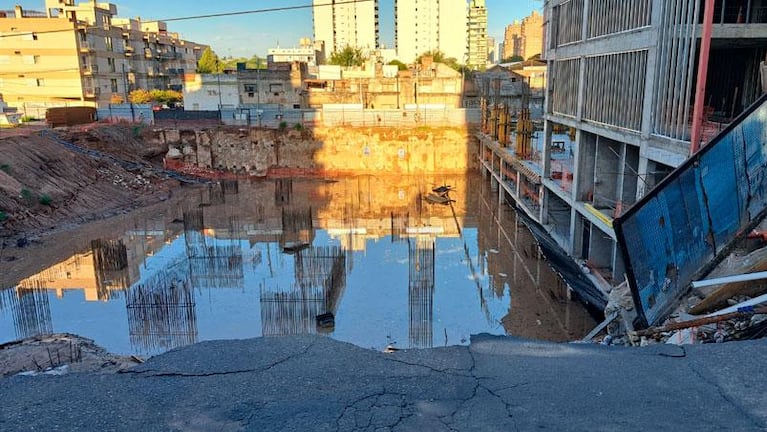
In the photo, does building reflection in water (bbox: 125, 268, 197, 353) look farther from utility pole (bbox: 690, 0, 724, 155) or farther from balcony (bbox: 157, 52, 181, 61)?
balcony (bbox: 157, 52, 181, 61)

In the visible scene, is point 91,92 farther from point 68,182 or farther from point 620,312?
point 620,312

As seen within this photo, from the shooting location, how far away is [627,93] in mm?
11359

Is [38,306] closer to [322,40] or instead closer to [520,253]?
[520,253]

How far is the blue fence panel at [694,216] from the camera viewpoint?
27.0ft

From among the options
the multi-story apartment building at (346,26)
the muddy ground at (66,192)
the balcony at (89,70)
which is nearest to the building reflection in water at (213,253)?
the muddy ground at (66,192)

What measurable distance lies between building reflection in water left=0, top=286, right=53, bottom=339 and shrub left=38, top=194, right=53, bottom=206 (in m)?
9.09

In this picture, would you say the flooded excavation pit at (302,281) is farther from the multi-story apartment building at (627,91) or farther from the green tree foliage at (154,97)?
the green tree foliage at (154,97)

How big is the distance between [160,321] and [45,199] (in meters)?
15.0

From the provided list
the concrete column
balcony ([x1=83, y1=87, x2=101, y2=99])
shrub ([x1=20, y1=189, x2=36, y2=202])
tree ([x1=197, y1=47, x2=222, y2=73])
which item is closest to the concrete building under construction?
the concrete column

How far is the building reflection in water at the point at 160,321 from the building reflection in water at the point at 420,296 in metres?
5.19

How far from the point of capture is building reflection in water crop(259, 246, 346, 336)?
1266 cm

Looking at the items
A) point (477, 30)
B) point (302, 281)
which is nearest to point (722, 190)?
point (302, 281)

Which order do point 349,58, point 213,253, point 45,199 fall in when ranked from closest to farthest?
1. point 213,253
2. point 45,199
3. point 349,58

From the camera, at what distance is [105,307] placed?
14.6 m
